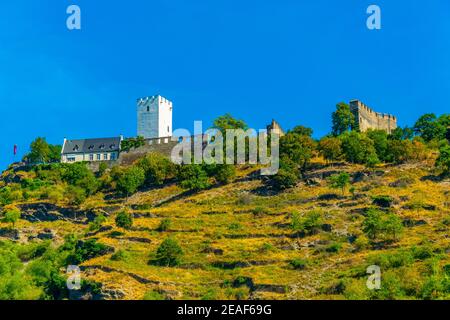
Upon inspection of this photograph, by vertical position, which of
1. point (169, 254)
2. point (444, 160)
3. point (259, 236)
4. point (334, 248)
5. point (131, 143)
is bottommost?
point (169, 254)

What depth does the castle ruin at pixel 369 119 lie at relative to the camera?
305 ft

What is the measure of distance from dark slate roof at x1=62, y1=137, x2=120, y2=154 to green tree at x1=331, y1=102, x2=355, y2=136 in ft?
87.5

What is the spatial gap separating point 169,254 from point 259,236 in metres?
8.30

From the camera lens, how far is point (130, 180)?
260 feet

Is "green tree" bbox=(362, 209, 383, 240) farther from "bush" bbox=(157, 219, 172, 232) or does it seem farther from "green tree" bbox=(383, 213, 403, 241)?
"bush" bbox=(157, 219, 172, 232)

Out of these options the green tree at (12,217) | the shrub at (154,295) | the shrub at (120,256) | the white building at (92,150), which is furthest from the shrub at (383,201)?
the white building at (92,150)

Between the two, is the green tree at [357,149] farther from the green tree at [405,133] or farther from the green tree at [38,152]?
the green tree at [38,152]

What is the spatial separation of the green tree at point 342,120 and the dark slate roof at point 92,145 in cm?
2666

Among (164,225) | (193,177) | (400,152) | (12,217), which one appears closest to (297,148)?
(400,152)

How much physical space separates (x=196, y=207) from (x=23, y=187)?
79.4 feet

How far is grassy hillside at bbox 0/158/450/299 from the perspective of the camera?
5300 centimetres

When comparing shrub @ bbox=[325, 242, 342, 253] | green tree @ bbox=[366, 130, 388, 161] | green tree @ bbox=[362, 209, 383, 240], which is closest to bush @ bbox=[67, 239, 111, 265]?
shrub @ bbox=[325, 242, 342, 253]

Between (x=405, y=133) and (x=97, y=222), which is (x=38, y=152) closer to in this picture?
(x=97, y=222)
